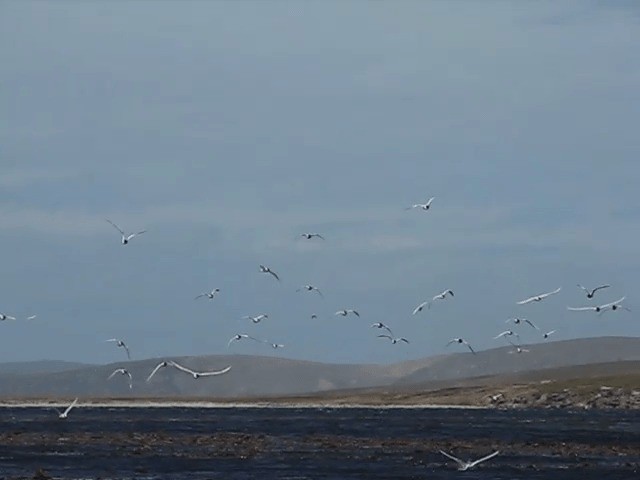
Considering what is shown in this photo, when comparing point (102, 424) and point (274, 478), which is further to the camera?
point (102, 424)

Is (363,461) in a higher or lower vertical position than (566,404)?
lower

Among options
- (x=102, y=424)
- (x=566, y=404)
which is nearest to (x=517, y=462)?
(x=102, y=424)

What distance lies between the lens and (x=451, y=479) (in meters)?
72.6

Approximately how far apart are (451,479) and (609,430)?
4499cm

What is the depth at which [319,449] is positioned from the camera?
9231cm

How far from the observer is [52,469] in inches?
3046

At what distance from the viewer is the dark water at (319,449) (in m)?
76.1

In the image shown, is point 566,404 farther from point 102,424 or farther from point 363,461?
point 363,461

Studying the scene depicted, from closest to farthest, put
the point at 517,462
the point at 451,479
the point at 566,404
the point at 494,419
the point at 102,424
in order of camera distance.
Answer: the point at 451,479 → the point at 517,462 → the point at 102,424 → the point at 494,419 → the point at 566,404

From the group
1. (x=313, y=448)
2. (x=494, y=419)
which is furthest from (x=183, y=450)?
(x=494, y=419)

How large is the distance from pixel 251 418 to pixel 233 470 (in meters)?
75.3

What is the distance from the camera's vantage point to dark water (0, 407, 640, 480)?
76.1 m

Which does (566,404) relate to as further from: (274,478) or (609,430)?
(274,478)

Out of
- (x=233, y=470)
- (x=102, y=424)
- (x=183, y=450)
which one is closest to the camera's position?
(x=233, y=470)
